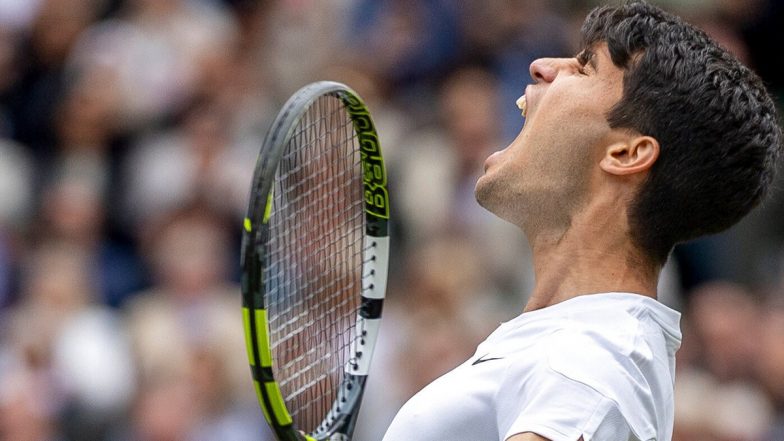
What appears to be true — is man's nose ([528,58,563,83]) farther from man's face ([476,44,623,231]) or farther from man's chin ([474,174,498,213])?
man's chin ([474,174,498,213])

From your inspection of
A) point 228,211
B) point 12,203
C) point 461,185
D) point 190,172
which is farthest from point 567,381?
point 12,203

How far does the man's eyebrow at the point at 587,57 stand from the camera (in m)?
3.20

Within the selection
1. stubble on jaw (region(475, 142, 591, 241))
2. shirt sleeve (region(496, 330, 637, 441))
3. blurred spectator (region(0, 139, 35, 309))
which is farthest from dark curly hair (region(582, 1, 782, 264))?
blurred spectator (region(0, 139, 35, 309))

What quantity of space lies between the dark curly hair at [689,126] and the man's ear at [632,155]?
0.07 feet

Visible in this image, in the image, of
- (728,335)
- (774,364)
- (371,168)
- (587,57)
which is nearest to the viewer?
(587,57)

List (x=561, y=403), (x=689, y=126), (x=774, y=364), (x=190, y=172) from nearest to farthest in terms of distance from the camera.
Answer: (x=561, y=403) < (x=689, y=126) < (x=774, y=364) < (x=190, y=172)

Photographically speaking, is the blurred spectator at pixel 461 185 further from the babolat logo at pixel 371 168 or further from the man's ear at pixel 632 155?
the man's ear at pixel 632 155

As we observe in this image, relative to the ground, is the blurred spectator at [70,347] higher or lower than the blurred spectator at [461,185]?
lower

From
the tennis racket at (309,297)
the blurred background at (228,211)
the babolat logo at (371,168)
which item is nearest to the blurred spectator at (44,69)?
the blurred background at (228,211)

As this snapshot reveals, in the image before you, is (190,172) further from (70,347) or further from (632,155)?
(632,155)

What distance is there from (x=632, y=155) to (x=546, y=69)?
14.4 inches

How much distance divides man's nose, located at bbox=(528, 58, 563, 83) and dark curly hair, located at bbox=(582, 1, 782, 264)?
6.3 inches

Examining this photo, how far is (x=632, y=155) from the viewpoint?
304 cm

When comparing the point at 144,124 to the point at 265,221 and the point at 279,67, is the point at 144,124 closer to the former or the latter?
the point at 279,67
